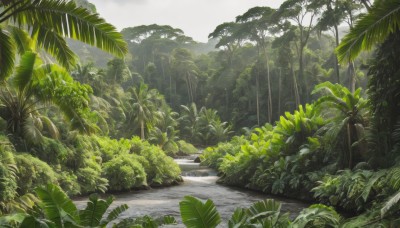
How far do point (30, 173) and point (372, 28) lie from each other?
28.8 ft

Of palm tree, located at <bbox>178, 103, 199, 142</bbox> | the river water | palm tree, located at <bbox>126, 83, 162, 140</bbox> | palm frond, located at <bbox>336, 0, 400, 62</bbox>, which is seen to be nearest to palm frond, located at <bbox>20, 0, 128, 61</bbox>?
palm frond, located at <bbox>336, 0, 400, 62</bbox>

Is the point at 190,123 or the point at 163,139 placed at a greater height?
the point at 190,123

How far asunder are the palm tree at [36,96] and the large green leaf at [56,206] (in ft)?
22.9

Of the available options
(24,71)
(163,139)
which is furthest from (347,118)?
(163,139)

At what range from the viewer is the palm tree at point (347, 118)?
12.1m

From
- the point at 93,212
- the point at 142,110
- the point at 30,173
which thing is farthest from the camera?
the point at 142,110

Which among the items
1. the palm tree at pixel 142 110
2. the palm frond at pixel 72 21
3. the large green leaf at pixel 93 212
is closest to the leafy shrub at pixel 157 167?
the palm tree at pixel 142 110

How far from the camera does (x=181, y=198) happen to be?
45.9 ft

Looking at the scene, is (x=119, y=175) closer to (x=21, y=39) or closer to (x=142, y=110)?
(x=21, y=39)

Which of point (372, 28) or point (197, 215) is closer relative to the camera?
point (197, 215)

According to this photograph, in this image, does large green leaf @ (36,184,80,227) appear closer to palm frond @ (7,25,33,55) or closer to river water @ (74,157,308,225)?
palm frond @ (7,25,33,55)

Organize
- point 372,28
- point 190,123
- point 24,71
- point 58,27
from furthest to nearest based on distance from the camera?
point 190,123, point 24,71, point 372,28, point 58,27

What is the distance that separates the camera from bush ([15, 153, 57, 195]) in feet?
30.9

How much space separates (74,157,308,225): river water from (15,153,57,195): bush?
1.72 meters
